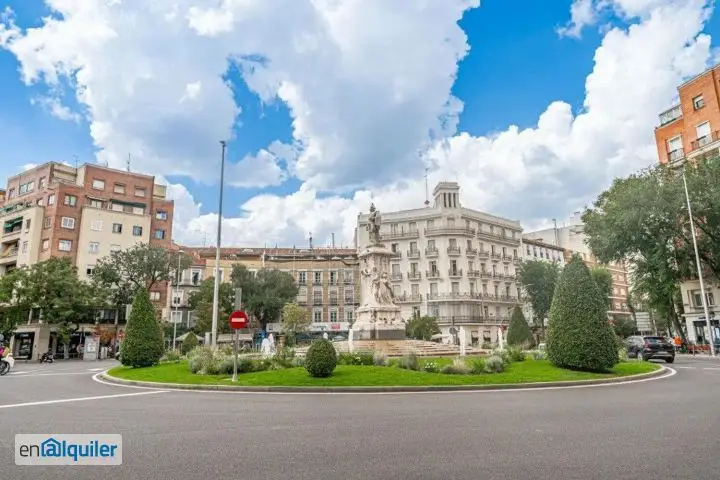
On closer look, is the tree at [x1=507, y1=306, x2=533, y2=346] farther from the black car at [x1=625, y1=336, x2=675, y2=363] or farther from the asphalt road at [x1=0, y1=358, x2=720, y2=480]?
the asphalt road at [x1=0, y1=358, x2=720, y2=480]

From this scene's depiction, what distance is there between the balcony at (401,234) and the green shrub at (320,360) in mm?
50219

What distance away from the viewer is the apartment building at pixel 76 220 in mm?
50875

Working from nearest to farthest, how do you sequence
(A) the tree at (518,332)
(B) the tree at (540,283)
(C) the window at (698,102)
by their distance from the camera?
1. (A) the tree at (518,332)
2. (C) the window at (698,102)
3. (B) the tree at (540,283)

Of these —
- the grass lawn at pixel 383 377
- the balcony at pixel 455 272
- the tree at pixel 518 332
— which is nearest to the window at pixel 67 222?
the grass lawn at pixel 383 377

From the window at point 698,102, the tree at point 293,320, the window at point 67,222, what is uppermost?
the window at point 698,102

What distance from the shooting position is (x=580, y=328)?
16719mm

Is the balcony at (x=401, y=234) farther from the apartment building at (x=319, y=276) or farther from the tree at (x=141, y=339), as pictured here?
the tree at (x=141, y=339)

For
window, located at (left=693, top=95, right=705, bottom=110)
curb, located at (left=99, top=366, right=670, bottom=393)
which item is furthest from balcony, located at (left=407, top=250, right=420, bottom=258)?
curb, located at (left=99, top=366, right=670, bottom=393)

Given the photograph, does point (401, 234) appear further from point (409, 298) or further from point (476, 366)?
point (476, 366)

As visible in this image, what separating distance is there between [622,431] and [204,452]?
6.15 m

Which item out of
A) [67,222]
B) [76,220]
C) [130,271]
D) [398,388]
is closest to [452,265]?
[130,271]

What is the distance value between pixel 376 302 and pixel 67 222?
42.3 metres

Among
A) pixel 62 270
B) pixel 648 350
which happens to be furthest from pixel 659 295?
pixel 62 270

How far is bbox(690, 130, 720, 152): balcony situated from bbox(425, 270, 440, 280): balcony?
100.0ft
